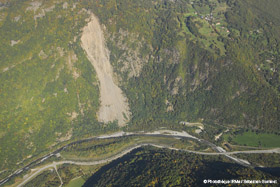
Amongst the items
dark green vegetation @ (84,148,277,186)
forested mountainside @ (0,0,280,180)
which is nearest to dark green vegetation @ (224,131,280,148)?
forested mountainside @ (0,0,280,180)

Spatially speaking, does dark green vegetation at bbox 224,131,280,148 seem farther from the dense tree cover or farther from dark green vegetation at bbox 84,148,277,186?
dark green vegetation at bbox 84,148,277,186

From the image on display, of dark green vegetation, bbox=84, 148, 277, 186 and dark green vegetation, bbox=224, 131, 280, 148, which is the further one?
dark green vegetation, bbox=224, 131, 280, 148

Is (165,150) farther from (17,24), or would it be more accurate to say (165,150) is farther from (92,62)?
(17,24)

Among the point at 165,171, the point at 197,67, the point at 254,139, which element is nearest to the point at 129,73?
the point at 197,67

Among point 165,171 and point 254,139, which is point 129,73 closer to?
point 165,171

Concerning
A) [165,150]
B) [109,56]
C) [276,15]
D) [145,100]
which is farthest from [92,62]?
[276,15]

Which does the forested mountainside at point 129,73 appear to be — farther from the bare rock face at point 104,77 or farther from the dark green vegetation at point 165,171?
the dark green vegetation at point 165,171
